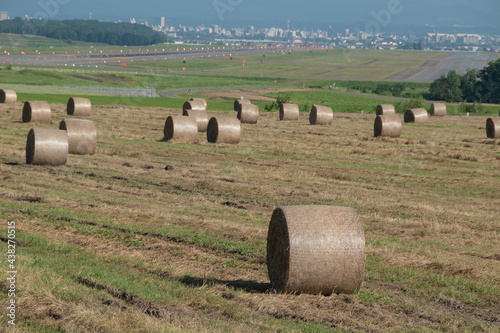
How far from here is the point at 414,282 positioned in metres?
12.3

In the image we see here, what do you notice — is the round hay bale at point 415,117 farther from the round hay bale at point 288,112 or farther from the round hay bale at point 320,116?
the round hay bale at point 288,112

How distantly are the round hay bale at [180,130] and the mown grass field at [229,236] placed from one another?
1.74 meters

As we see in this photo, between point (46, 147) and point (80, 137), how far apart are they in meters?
3.49

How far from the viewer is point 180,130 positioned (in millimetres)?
33688

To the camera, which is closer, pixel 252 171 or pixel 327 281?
pixel 327 281

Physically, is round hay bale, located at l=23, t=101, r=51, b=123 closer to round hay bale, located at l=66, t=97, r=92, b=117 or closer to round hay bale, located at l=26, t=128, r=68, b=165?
round hay bale, located at l=66, t=97, r=92, b=117

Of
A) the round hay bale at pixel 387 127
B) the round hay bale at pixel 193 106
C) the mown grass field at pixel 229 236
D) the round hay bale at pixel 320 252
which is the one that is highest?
the round hay bale at pixel 193 106

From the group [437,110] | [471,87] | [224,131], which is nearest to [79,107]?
[224,131]

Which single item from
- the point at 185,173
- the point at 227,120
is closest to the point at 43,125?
the point at 227,120

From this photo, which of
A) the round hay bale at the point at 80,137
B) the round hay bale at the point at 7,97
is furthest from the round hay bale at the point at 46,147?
the round hay bale at the point at 7,97

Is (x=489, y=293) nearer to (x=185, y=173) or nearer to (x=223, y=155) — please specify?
(x=185, y=173)

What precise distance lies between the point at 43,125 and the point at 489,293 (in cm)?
3179

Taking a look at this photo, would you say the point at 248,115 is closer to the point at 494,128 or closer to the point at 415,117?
the point at 415,117

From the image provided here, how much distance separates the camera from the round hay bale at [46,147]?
78.9 ft
